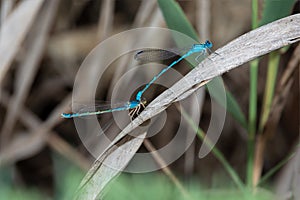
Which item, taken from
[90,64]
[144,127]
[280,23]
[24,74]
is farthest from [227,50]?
[24,74]

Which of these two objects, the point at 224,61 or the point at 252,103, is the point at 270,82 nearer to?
the point at 252,103

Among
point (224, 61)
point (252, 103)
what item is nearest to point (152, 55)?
point (252, 103)

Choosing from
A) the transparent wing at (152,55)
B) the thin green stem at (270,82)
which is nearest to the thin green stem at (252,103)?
the thin green stem at (270,82)

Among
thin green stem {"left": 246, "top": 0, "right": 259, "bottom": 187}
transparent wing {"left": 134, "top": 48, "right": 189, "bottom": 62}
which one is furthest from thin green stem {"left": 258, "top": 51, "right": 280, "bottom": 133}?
transparent wing {"left": 134, "top": 48, "right": 189, "bottom": 62}

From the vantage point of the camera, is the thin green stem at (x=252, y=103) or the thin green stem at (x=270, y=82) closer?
the thin green stem at (x=252, y=103)

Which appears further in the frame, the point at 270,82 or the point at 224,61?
the point at 270,82

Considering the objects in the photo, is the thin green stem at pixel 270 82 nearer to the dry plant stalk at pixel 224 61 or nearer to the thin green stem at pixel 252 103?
the thin green stem at pixel 252 103

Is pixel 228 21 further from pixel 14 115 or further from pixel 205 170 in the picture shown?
pixel 14 115

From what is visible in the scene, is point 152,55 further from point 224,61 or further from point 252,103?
point 224,61

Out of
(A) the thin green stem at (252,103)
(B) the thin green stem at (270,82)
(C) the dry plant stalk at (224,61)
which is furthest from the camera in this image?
(B) the thin green stem at (270,82)

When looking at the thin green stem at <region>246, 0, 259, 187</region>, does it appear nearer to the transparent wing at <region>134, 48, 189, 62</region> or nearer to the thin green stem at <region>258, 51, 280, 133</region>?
the thin green stem at <region>258, 51, 280, 133</region>

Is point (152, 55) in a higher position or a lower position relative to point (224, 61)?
higher

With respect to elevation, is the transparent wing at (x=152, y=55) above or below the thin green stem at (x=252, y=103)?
above
